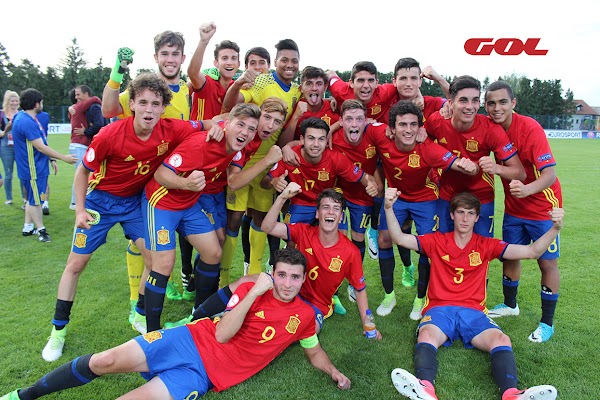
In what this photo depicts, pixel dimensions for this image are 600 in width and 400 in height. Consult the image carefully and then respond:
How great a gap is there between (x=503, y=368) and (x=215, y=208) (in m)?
2.97

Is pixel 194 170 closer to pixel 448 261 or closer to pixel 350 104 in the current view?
pixel 350 104

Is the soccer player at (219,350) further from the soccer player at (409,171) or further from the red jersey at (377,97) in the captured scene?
the red jersey at (377,97)

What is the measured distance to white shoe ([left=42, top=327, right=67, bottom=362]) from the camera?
11.6 feet

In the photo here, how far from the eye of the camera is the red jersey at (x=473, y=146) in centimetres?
417

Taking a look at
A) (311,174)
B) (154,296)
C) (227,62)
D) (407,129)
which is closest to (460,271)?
(407,129)

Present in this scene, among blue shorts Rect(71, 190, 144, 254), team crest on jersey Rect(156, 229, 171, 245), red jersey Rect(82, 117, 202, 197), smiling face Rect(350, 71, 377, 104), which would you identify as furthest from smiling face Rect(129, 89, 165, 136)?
smiling face Rect(350, 71, 377, 104)

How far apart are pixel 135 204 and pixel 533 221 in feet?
12.4

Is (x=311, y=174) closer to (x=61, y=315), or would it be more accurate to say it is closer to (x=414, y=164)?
(x=414, y=164)

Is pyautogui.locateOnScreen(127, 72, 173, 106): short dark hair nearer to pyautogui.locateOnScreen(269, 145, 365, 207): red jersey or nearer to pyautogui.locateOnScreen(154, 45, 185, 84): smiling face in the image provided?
pyautogui.locateOnScreen(154, 45, 185, 84): smiling face

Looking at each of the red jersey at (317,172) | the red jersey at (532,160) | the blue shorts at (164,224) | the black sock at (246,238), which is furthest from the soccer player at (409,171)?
the blue shorts at (164,224)

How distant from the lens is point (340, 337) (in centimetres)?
403

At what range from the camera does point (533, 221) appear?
13.7ft

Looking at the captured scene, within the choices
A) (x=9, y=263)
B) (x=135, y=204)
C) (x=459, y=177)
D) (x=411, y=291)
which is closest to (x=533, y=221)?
(x=459, y=177)

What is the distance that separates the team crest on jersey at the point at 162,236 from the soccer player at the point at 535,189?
311cm
